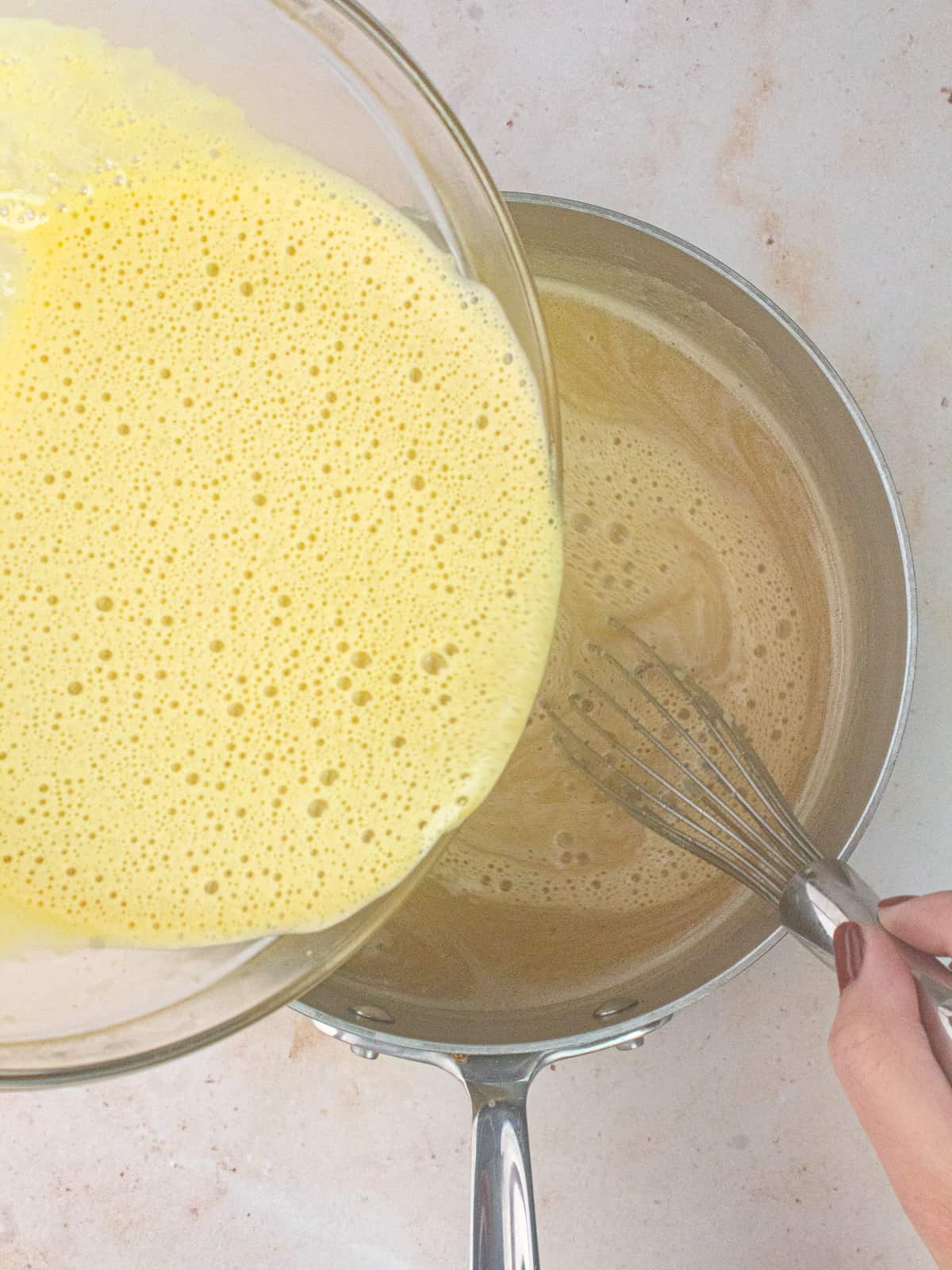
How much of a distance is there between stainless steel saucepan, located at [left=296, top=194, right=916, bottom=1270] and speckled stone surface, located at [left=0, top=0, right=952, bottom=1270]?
5cm

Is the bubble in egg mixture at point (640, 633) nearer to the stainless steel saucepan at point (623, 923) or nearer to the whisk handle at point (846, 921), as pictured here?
the stainless steel saucepan at point (623, 923)

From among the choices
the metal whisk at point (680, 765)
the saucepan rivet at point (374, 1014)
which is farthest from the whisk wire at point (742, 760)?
the saucepan rivet at point (374, 1014)

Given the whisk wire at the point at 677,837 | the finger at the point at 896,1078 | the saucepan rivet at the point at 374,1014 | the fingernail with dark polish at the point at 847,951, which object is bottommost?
the finger at the point at 896,1078

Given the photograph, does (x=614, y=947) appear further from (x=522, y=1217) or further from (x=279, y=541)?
(x=279, y=541)

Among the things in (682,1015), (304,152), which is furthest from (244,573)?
(682,1015)

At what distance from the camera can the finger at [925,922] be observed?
1.70 feet

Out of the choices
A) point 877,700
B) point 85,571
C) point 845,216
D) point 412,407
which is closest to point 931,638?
point 877,700

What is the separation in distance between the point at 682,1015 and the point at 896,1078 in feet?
0.67

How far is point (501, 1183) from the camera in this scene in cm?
54

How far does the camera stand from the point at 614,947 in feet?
2.23

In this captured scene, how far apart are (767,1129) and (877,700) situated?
28 centimetres

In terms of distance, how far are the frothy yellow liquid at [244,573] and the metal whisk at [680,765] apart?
18 cm

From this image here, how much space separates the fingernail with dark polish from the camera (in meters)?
0.52

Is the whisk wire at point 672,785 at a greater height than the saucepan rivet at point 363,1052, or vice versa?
the whisk wire at point 672,785
